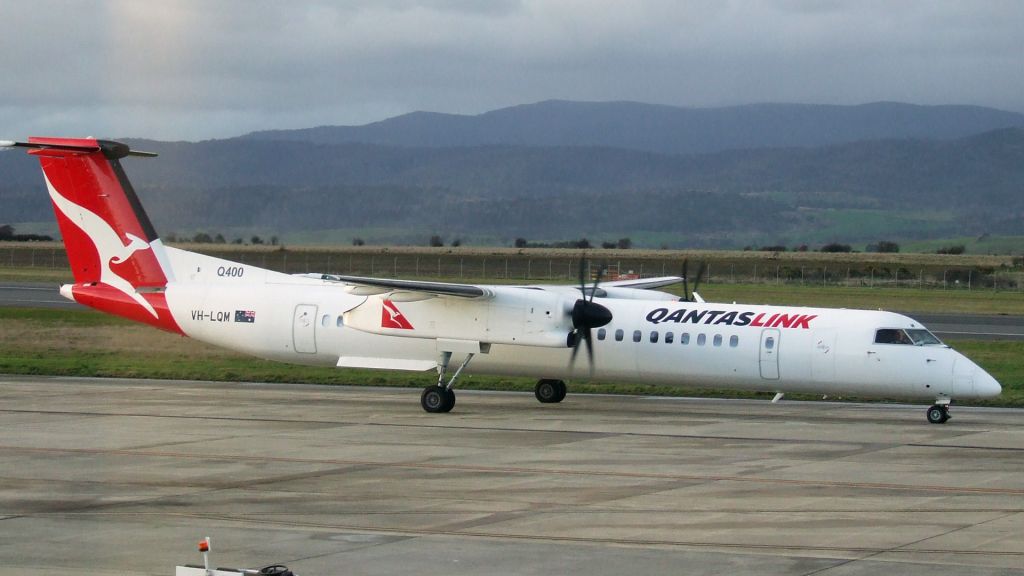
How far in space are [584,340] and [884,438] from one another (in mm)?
6828

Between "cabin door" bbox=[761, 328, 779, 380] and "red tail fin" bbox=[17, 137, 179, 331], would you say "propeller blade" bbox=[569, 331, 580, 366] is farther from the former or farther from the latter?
"red tail fin" bbox=[17, 137, 179, 331]

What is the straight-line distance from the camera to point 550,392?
29078 mm

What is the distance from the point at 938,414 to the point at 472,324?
31.6 feet

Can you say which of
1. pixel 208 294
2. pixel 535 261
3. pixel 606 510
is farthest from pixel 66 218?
pixel 535 261

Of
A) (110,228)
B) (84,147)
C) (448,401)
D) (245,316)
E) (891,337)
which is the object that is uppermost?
(84,147)

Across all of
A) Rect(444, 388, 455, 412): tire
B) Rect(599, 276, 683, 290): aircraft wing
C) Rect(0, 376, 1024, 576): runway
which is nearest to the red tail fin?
Rect(0, 376, 1024, 576): runway

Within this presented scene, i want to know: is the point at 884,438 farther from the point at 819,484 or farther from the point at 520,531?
the point at 520,531

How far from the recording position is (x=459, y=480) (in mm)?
18078

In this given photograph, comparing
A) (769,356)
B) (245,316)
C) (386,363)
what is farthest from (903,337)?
(245,316)

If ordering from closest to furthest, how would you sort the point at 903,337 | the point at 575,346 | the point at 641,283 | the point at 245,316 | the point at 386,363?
the point at 903,337
the point at 575,346
the point at 386,363
the point at 245,316
the point at 641,283

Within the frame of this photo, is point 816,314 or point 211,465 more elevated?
point 816,314

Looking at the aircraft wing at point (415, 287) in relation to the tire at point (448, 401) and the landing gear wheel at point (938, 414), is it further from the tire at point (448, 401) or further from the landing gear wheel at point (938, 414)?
the landing gear wheel at point (938, 414)

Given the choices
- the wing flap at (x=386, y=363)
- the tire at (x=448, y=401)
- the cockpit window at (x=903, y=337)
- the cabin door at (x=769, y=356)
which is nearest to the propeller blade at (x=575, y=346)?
the tire at (x=448, y=401)

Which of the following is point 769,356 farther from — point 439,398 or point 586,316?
point 439,398
